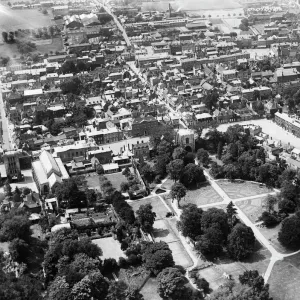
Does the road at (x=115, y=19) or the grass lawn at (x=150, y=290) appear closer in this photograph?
the grass lawn at (x=150, y=290)

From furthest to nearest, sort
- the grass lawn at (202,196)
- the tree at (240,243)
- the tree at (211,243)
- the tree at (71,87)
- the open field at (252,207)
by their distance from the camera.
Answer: the tree at (71,87)
the grass lawn at (202,196)
the open field at (252,207)
the tree at (211,243)
the tree at (240,243)

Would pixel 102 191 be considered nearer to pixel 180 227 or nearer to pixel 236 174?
pixel 180 227

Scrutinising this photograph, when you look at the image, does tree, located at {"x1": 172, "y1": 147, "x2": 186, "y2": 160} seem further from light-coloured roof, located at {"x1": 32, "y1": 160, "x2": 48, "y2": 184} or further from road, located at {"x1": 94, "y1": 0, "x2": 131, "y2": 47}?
road, located at {"x1": 94, "y1": 0, "x2": 131, "y2": 47}

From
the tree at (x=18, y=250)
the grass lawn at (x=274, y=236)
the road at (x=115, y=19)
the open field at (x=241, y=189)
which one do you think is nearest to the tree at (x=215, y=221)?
the grass lawn at (x=274, y=236)

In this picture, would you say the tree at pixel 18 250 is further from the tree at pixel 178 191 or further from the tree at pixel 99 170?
the tree at pixel 99 170

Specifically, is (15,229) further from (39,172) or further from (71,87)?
(71,87)

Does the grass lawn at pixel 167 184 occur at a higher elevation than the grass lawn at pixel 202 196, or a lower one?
higher

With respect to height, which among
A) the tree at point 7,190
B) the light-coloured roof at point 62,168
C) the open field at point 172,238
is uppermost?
the light-coloured roof at point 62,168

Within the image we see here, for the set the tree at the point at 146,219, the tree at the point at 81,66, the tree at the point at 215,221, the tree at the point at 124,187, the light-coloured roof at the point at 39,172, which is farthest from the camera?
the tree at the point at 81,66
